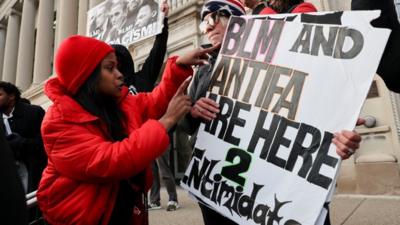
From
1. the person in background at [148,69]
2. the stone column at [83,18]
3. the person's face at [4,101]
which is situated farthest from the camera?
the stone column at [83,18]

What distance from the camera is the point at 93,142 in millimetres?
1195

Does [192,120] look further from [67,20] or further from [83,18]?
[67,20]

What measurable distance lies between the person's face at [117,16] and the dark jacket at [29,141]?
140 centimetres

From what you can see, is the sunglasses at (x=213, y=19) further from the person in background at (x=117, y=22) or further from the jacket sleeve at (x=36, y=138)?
the person in background at (x=117, y=22)

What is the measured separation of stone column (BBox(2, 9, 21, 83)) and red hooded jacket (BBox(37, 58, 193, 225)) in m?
21.2

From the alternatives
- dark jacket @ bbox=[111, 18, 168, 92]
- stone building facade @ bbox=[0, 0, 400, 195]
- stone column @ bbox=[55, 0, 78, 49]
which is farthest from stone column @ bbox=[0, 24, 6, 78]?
dark jacket @ bbox=[111, 18, 168, 92]

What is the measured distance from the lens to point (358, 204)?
3.50 metres

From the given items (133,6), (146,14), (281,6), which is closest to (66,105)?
(281,6)

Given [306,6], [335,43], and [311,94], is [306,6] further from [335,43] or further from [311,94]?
[311,94]

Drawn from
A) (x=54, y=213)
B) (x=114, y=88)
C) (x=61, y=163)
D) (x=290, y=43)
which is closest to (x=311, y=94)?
(x=290, y=43)

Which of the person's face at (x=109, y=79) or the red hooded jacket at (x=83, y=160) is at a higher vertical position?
the person's face at (x=109, y=79)

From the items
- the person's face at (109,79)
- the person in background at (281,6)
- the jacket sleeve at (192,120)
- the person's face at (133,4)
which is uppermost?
the person's face at (133,4)

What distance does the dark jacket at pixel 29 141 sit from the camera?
2746 millimetres

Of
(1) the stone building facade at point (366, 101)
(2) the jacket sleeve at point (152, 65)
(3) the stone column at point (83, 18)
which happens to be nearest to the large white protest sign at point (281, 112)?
(2) the jacket sleeve at point (152, 65)
